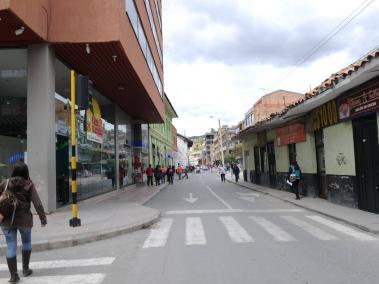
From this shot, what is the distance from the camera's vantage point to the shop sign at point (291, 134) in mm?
20497

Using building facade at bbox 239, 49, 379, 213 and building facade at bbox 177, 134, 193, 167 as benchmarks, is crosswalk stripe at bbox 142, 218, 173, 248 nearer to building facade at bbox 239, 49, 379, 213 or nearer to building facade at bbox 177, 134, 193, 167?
building facade at bbox 239, 49, 379, 213

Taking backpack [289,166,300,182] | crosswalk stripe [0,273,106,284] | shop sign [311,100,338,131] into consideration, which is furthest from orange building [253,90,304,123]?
crosswalk stripe [0,273,106,284]

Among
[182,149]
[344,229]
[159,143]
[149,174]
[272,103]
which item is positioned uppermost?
[272,103]

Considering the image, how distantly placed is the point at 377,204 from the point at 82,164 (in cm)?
1154

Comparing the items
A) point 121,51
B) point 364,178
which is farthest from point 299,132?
point 121,51

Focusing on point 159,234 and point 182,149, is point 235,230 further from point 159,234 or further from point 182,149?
point 182,149

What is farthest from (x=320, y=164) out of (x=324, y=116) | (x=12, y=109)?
(x=12, y=109)

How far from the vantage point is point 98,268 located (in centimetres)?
721

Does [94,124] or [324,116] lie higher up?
[94,124]

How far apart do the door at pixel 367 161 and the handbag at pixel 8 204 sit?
10250mm

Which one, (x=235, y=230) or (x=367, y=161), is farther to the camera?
(x=367, y=161)

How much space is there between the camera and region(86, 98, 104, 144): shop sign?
749 inches

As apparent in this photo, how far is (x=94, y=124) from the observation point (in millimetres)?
19984

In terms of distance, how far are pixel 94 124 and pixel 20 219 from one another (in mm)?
13644
